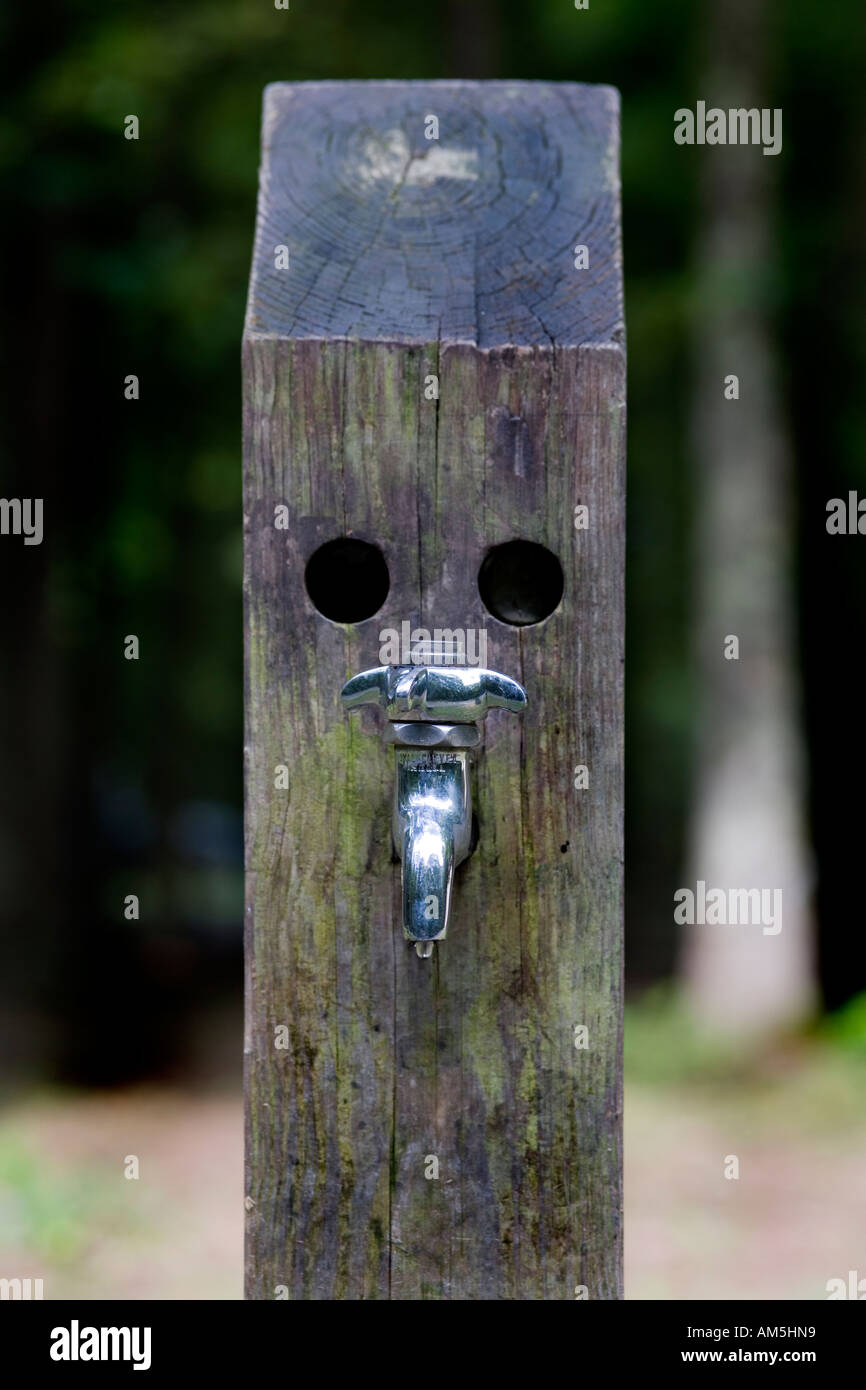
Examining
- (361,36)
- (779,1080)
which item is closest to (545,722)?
(779,1080)

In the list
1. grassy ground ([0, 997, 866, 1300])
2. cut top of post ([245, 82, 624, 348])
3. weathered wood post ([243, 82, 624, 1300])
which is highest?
cut top of post ([245, 82, 624, 348])

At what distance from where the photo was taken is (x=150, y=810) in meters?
11.9

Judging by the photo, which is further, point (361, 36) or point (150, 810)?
point (150, 810)

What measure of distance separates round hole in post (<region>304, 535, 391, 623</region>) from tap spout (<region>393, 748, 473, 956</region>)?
0.78ft

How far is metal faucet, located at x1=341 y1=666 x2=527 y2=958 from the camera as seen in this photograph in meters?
1.36

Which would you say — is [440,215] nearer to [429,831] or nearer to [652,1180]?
[429,831]

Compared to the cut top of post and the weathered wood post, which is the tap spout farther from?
the cut top of post

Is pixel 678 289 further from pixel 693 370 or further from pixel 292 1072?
pixel 292 1072

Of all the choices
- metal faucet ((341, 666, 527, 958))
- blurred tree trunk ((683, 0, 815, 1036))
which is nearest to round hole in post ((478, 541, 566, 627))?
metal faucet ((341, 666, 527, 958))

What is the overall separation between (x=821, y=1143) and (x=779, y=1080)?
57cm

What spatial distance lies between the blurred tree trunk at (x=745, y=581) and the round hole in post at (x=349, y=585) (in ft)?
15.3

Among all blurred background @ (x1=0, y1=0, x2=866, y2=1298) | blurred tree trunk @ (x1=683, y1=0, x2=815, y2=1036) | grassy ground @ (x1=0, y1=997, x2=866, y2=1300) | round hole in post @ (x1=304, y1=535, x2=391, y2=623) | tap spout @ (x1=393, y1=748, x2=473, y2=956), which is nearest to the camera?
tap spout @ (x1=393, y1=748, x2=473, y2=956)

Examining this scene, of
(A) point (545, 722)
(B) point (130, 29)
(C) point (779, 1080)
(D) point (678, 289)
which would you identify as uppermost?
(B) point (130, 29)

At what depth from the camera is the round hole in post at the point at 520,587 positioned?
157 cm
